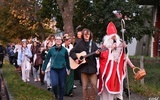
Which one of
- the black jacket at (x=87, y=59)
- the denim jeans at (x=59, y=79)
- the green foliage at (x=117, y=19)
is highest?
the green foliage at (x=117, y=19)

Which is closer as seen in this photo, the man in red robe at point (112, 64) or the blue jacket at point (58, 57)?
the man in red robe at point (112, 64)

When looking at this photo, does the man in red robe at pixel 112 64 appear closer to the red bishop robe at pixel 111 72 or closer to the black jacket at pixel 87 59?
the red bishop robe at pixel 111 72

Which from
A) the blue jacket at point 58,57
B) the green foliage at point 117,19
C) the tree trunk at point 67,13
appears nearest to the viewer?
the blue jacket at point 58,57

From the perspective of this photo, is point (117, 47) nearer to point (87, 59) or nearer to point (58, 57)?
point (87, 59)

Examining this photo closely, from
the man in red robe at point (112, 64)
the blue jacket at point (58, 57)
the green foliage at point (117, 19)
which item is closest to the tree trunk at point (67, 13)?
the green foliage at point (117, 19)

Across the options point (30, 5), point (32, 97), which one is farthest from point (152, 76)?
point (30, 5)

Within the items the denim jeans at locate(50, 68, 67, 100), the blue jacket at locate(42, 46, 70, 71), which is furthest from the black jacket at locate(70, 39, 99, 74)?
the denim jeans at locate(50, 68, 67, 100)

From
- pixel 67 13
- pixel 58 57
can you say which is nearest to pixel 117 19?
pixel 67 13

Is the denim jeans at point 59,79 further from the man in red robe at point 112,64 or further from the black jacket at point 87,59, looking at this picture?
the man in red robe at point 112,64

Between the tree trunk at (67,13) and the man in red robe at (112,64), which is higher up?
the tree trunk at (67,13)

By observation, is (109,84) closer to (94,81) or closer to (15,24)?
(94,81)

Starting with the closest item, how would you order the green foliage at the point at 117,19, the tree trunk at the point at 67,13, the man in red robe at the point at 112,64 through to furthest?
1. the man in red robe at the point at 112,64
2. the tree trunk at the point at 67,13
3. the green foliage at the point at 117,19

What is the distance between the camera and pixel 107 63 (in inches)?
352

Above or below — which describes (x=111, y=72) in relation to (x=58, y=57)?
below
